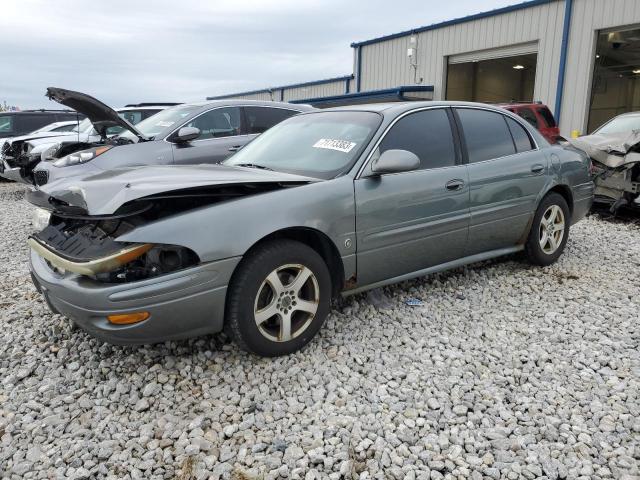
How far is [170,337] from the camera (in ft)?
8.91

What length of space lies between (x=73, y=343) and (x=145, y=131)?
402cm

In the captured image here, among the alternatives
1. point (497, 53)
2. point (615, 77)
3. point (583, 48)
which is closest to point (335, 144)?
point (583, 48)

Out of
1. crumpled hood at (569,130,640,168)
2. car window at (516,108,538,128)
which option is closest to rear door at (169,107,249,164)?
crumpled hood at (569,130,640,168)

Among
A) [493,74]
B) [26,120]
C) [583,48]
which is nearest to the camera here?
[583,48]

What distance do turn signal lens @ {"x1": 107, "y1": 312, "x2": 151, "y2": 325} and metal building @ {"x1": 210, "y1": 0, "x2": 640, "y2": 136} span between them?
12.7 m

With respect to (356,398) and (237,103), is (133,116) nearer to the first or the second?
(237,103)

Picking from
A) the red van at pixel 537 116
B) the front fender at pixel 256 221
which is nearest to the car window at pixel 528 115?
the red van at pixel 537 116

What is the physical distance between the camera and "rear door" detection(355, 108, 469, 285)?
11.1 ft

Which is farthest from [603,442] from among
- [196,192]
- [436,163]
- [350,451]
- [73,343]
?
[73,343]

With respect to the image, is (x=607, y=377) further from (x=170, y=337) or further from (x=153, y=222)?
(x=153, y=222)

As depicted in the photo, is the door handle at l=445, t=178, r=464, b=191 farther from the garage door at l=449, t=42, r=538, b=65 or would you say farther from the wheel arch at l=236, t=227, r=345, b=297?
the garage door at l=449, t=42, r=538, b=65

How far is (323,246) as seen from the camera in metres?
3.27

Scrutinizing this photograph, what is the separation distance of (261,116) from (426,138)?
375 cm

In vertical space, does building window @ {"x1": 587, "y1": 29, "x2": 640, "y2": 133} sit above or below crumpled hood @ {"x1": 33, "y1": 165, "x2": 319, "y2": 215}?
above
